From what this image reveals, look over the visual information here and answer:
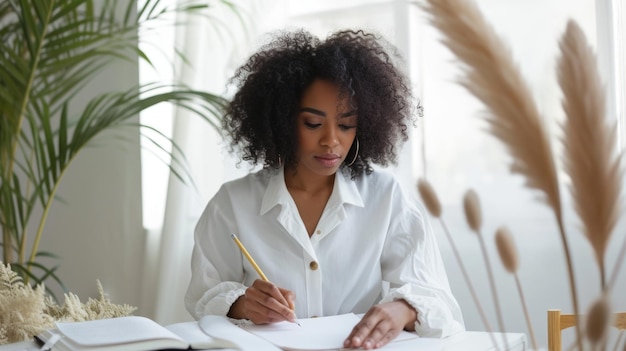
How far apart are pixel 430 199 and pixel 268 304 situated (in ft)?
3.97

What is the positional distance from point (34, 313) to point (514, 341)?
87cm

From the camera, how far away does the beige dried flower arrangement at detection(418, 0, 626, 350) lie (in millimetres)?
317

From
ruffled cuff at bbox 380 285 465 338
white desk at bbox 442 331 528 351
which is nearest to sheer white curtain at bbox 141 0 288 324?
ruffled cuff at bbox 380 285 465 338

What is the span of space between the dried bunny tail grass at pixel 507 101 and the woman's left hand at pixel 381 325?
1153 mm

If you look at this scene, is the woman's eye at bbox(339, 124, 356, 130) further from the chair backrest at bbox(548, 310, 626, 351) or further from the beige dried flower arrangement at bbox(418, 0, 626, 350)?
the beige dried flower arrangement at bbox(418, 0, 626, 350)

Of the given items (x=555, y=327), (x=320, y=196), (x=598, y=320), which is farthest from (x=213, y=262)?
(x=598, y=320)

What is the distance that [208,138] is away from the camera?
141 inches

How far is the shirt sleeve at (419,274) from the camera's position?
1.64 meters

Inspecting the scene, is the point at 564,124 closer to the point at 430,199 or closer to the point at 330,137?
the point at 430,199

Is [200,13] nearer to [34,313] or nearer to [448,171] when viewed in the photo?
[448,171]

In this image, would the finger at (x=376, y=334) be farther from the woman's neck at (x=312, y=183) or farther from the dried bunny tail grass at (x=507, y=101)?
the dried bunny tail grass at (x=507, y=101)

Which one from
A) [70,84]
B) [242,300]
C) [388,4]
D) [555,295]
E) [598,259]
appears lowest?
[555,295]

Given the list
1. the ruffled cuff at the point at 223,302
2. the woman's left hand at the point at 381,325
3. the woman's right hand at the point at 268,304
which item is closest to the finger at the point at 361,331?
the woman's left hand at the point at 381,325

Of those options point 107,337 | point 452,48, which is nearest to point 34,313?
point 107,337
